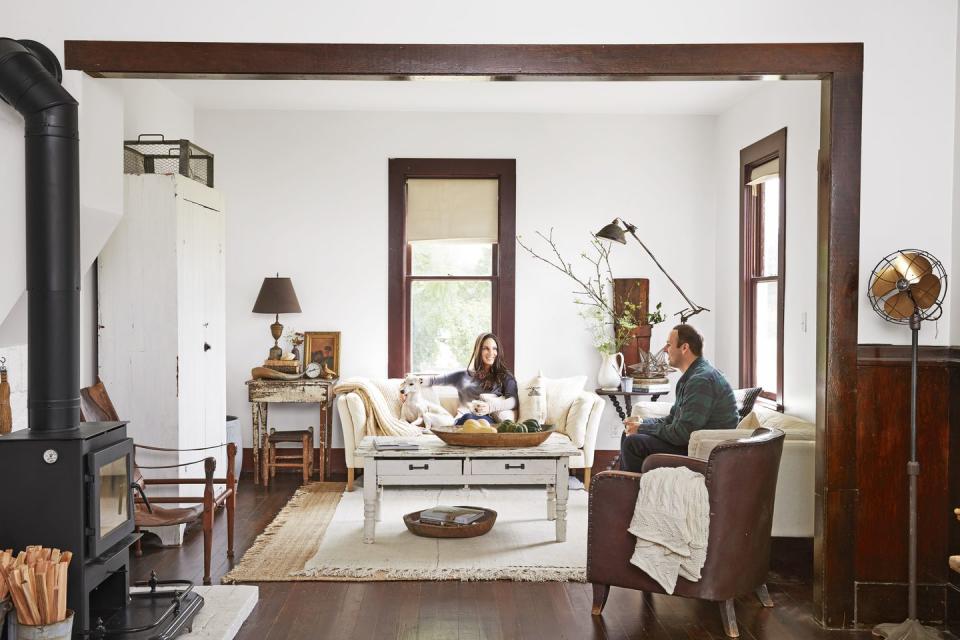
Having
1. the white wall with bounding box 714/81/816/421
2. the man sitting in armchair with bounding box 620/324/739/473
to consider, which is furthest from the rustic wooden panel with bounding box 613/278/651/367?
the man sitting in armchair with bounding box 620/324/739/473

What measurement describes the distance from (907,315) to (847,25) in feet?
4.16

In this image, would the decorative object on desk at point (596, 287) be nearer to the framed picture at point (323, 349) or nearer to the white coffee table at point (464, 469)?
the framed picture at point (323, 349)

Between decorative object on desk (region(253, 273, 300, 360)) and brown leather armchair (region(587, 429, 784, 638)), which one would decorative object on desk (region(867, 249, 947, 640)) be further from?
decorative object on desk (region(253, 273, 300, 360))

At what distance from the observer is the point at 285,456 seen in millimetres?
7176

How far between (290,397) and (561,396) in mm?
2100

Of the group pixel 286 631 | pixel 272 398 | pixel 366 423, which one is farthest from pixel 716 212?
pixel 286 631

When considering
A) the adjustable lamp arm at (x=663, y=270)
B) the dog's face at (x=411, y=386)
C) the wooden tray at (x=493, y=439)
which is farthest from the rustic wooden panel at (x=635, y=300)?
the wooden tray at (x=493, y=439)

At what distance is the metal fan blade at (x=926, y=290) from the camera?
390 centimetres

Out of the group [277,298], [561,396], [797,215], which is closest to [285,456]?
[277,298]

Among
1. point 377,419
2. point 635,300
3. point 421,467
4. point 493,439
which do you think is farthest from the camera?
point 635,300

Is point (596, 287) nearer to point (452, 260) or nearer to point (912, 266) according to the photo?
point (452, 260)

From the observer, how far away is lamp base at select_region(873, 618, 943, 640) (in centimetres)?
376

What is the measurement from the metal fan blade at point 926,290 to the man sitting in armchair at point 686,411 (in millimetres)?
1207

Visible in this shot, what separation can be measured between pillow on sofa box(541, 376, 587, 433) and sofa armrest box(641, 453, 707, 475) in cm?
275
